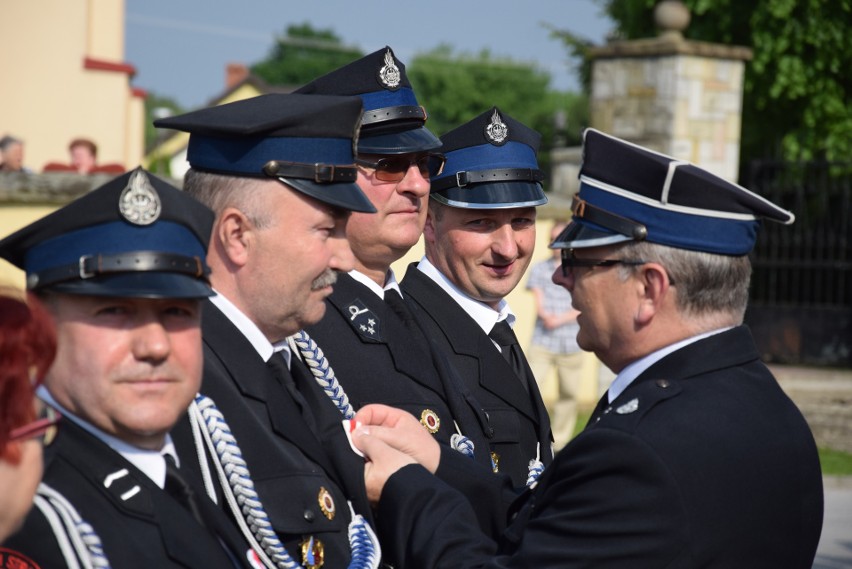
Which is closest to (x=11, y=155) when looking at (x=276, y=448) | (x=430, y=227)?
(x=430, y=227)

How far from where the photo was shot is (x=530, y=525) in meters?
2.72

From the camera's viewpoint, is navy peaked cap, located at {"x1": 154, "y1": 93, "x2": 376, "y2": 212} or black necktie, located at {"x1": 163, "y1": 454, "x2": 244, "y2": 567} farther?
navy peaked cap, located at {"x1": 154, "y1": 93, "x2": 376, "y2": 212}

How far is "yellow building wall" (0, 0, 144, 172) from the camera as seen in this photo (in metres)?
16.9

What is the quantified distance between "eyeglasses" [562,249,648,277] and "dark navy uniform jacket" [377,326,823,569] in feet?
0.77

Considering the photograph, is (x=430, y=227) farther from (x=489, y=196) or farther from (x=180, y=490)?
(x=180, y=490)

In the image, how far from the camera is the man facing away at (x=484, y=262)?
13.3 feet

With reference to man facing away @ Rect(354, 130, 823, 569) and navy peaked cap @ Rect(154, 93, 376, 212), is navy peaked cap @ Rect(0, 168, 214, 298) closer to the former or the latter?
navy peaked cap @ Rect(154, 93, 376, 212)

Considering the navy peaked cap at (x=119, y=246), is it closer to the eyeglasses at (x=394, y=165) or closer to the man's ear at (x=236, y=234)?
the man's ear at (x=236, y=234)

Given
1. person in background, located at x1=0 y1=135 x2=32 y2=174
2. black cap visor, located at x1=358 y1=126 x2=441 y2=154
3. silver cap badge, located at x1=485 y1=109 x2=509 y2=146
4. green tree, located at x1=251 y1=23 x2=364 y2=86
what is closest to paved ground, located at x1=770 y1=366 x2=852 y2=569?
silver cap badge, located at x1=485 y1=109 x2=509 y2=146

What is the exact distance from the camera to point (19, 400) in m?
1.80

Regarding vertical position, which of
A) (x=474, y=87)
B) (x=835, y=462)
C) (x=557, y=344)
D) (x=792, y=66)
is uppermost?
(x=474, y=87)

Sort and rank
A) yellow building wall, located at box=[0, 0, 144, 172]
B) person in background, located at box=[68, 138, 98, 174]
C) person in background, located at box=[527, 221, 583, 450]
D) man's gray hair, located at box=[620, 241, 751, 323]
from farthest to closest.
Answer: yellow building wall, located at box=[0, 0, 144, 172] < person in background, located at box=[68, 138, 98, 174] < person in background, located at box=[527, 221, 583, 450] < man's gray hair, located at box=[620, 241, 751, 323]

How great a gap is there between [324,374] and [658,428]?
968 millimetres

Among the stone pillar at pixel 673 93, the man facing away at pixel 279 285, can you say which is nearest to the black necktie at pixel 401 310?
the man facing away at pixel 279 285
